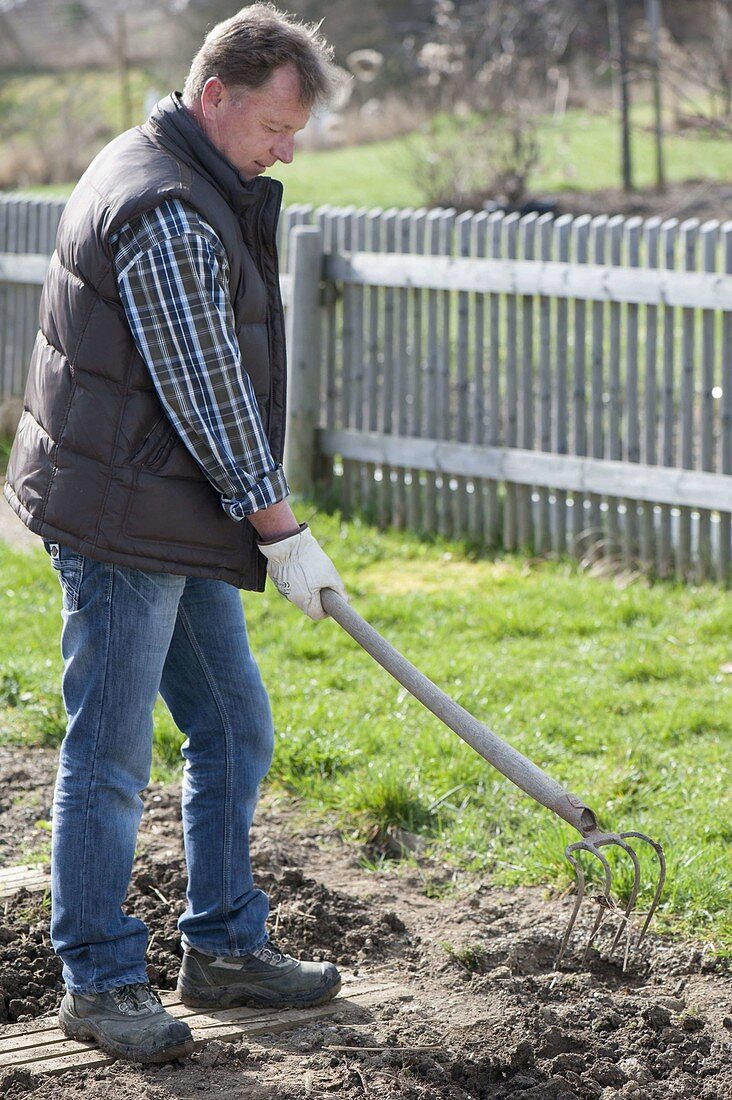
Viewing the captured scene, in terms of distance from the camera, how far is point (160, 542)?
8.70 feet

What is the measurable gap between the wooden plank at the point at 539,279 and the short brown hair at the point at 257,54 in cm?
363

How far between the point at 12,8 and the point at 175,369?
3755 cm

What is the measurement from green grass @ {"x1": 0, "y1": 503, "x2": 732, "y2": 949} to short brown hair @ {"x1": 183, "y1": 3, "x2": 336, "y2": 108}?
85.3 inches

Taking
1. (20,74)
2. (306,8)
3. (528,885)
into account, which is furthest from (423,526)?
(20,74)

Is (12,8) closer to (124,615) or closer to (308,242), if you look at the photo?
(308,242)

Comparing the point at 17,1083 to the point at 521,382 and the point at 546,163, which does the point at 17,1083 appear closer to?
the point at 521,382

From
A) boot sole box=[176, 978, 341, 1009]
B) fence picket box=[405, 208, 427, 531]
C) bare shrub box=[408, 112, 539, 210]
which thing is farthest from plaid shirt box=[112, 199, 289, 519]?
bare shrub box=[408, 112, 539, 210]

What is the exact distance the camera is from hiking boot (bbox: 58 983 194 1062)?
2738 mm

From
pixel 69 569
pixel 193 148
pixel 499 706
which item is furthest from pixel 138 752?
pixel 499 706

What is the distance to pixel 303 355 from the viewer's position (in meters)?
7.10

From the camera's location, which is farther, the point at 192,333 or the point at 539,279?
the point at 539,279

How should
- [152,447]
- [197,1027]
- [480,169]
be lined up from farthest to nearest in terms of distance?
[480,169] → [197,1027] → [152,447]

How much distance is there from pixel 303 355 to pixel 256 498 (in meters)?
4.52

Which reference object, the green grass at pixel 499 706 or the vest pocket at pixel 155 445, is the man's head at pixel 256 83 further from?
the green grass at pixel 499 706
